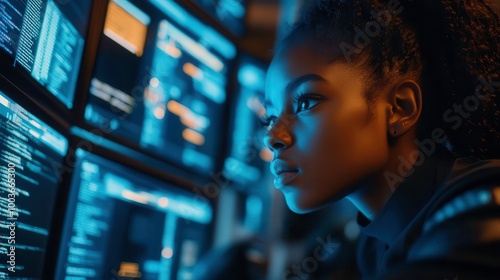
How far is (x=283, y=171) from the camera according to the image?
0.79 meters

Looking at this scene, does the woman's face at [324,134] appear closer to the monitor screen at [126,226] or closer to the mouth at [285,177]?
the mouth at [285,177]

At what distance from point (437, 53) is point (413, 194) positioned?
8.5 inches

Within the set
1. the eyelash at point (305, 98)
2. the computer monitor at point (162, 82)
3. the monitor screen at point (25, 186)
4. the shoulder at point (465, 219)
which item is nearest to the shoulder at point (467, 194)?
the shoulder at point (465, 219)

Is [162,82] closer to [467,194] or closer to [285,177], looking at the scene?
[285,177]

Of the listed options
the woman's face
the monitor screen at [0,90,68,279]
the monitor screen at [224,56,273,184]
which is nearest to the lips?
the woman's face

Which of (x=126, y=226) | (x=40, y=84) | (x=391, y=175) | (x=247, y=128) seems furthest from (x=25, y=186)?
(x=247, y=128)

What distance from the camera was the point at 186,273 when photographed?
51.0 inches

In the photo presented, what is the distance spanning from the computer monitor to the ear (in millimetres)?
565

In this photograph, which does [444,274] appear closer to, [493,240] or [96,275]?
[493,240]

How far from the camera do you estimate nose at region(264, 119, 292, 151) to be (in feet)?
2.58

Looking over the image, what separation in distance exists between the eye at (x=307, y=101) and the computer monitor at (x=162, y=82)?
44 cm

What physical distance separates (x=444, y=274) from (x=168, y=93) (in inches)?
32.9

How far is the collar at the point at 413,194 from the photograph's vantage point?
2.51ft

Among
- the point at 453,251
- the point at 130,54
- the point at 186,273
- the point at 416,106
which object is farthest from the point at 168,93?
the point at 453,251
